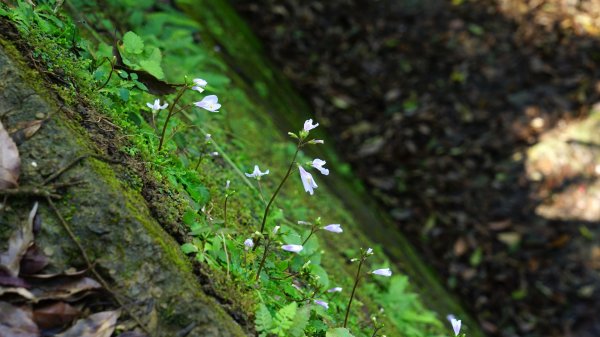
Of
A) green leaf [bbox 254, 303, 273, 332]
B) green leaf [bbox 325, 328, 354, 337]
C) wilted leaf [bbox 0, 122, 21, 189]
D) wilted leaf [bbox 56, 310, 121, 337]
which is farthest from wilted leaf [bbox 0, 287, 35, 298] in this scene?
green leaf [bbox 325, 328, 354, 337]

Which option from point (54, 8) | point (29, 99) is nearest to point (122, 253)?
point (29, 99)

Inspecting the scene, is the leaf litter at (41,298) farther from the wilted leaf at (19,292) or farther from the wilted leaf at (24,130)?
the wilted leaf at (24,130)

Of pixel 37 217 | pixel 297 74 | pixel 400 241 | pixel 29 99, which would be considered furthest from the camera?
pixel 297 74

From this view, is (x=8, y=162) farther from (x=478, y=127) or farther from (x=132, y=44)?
(x=478, y=127)

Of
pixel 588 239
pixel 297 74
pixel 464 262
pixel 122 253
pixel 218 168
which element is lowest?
pixel 464 262

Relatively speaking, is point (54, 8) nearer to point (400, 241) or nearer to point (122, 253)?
point (122, 253)

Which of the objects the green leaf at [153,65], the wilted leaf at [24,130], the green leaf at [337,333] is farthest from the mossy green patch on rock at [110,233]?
the green leaf at [153,65]
